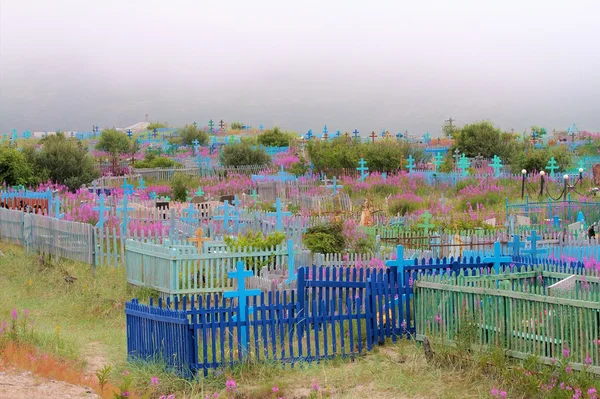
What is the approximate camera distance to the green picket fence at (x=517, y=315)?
885 cm

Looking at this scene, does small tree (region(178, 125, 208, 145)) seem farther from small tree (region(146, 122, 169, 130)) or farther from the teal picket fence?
the teal picket fence

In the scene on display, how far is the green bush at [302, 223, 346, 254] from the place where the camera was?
57.7 ft

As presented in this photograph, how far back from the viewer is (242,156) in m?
52.0

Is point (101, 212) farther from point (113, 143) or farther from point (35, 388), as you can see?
point (113, 143)

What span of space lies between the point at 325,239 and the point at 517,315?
835 centimetres

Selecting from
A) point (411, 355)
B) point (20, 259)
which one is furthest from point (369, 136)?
point (411, 355)

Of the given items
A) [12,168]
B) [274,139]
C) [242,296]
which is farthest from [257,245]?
[274,139]

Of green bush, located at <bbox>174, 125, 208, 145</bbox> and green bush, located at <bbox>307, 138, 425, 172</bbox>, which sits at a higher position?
green bush, located at <bbox>174, 125, 208, 145</bbox>

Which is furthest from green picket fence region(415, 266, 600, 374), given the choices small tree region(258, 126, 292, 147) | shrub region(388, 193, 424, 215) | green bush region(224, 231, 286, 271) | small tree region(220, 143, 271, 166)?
small tree region(258, 126, 292, 147)

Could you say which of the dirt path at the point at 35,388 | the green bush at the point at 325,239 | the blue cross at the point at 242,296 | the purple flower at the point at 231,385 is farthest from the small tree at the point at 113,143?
the purple flower at the point at 231,385

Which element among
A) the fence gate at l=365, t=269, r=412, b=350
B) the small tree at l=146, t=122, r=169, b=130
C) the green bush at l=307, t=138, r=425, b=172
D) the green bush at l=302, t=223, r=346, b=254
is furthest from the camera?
the small tree at l=146, t=122, r=169, b=130

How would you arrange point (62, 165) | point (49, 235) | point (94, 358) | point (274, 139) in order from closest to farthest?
point (94, 358) < point (49, 235) < point (62, 165) < point (274, 139)

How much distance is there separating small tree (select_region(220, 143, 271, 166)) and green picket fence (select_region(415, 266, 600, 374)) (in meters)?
41.2

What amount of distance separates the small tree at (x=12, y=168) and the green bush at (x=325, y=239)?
65.4ft
